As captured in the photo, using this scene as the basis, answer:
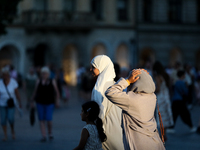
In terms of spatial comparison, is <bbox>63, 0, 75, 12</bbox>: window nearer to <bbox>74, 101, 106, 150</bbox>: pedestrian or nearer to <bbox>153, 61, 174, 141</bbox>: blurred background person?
<bbox>153, 61, 174, 141</bbox>: blurred background person

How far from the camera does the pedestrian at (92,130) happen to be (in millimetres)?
5059

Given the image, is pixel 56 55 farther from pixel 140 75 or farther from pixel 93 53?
pixel 140 75

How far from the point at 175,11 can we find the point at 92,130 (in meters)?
33.3

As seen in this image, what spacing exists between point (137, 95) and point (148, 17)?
32662mm

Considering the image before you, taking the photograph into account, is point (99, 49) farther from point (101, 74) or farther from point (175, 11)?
Result: point (101, 74)

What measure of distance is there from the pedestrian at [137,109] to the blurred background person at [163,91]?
5050mm

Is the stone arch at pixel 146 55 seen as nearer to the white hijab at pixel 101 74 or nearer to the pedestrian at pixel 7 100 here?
the pedestrian at pixel 7 100

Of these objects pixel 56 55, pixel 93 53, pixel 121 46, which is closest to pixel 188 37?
pixel 121 46

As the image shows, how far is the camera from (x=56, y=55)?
33.7m

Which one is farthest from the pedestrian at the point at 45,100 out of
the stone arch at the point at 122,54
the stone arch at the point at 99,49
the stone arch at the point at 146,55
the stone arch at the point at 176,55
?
the stone arch at the point at 176,55

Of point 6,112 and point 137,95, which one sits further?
point 6,112

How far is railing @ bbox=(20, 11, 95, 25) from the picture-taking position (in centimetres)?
3269

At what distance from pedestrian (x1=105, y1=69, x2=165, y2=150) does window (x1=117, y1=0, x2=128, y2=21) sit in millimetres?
32076

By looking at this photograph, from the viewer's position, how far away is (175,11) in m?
37.0
